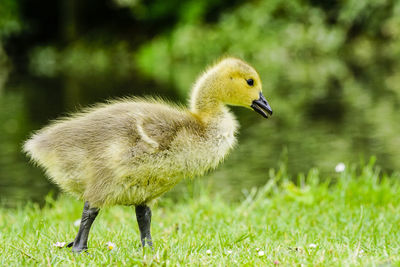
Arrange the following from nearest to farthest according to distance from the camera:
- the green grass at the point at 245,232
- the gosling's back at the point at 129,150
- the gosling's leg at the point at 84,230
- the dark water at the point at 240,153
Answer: the green grass at the point at 245,232 → the gosling's back at the point at 129,150 → the gosling's leg at the point at 84,230 → the dark water at the point at 240,153

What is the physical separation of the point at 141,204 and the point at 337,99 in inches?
519

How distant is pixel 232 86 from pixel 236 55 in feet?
1.87

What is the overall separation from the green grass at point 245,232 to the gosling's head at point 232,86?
1.01 m

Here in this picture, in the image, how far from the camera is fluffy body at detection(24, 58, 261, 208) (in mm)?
4359

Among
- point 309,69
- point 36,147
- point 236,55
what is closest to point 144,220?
point 36,147

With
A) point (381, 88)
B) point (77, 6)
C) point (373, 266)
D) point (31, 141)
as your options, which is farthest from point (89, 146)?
point (77, 6)

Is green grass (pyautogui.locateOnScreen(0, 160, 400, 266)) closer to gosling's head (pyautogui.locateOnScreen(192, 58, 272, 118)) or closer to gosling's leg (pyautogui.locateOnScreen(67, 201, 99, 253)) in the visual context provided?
gosling's leg (pyautogui.locateOnScreen(67, 201, 99, 253))

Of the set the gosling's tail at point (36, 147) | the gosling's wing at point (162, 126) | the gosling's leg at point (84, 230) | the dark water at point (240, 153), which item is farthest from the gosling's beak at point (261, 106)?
the dark water at point (240, 153)

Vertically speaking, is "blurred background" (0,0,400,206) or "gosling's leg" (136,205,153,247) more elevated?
"blurred background" (0,0,400,206)

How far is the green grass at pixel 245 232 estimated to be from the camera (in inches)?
166

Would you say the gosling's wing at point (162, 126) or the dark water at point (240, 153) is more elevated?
the dark water at point (240, 153)

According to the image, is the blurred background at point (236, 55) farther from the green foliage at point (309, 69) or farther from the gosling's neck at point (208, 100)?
the gosling's neck at point (208, 100)

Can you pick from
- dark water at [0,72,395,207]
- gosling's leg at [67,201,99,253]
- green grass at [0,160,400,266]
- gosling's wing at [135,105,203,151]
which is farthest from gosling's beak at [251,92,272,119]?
dark water at [0,72,395,207]

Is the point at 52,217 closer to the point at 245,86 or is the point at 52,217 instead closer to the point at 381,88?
the point at 245,86
